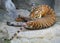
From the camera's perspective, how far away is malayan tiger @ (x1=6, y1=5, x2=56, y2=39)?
1817mm

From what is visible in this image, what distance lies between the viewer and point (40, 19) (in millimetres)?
1904

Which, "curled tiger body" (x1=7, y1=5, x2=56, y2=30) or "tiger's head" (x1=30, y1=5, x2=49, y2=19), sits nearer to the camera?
"curled tiger body" (x1=7, y1=5, x2=56, y2=30)

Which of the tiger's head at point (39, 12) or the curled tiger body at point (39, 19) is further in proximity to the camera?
the tiger's head at point (39, 12)

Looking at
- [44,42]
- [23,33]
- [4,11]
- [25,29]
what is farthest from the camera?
[4,11]

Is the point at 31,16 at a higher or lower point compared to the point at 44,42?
higher

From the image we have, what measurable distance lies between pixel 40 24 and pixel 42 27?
4 cm

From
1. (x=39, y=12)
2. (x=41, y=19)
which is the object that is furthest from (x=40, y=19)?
(x=39, y=12)

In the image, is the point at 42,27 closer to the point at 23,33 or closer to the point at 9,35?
the point at 23,33

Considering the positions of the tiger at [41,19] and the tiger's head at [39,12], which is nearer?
the tiger at [41,19]

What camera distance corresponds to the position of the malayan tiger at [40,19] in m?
1.82

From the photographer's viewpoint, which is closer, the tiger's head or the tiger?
the tiger

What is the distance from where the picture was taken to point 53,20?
A: 1.97 meters

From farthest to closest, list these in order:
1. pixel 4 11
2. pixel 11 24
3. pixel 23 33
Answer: pixel 4 11, pixel 11 24, pixel 23 33

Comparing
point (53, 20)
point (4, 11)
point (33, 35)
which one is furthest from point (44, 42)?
point (4, 11)
